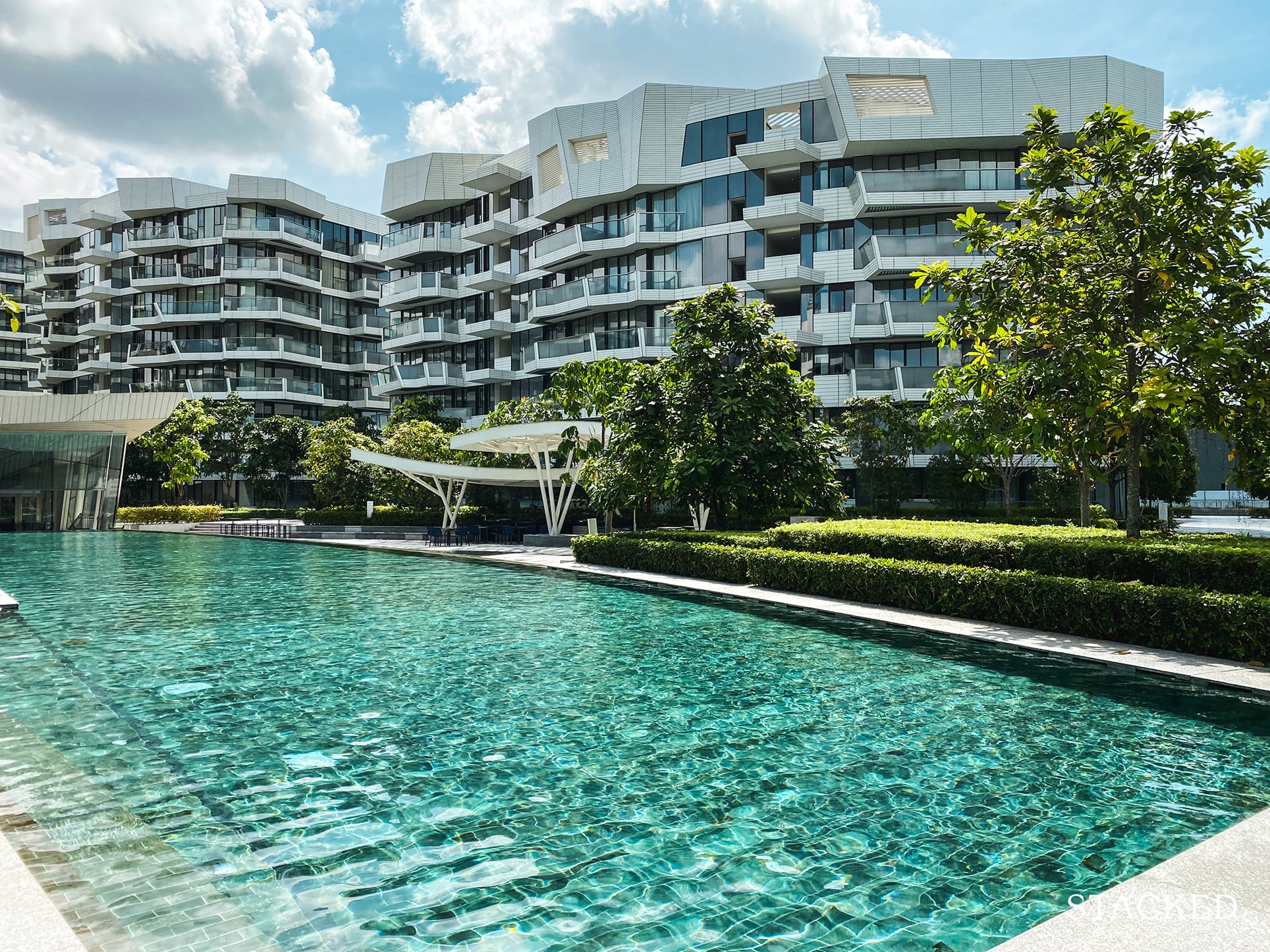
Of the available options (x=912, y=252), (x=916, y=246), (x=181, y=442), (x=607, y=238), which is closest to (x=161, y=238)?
(x=181, y=442)

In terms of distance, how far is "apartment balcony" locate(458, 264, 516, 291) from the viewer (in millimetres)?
55250

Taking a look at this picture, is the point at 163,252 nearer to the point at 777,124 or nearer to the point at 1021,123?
the point at 777,124

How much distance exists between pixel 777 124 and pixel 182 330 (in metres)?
51.7

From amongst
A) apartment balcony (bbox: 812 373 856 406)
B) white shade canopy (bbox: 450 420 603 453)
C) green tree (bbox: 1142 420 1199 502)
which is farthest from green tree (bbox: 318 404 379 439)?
green tree (bbox: 1142 420 1199 502)

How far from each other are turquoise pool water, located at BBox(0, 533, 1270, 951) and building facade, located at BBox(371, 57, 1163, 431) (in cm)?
3068

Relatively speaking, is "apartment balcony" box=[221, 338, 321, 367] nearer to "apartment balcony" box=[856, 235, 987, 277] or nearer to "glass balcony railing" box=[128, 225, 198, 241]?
"glass balcony railing" box=[128, 225, 198, 241]

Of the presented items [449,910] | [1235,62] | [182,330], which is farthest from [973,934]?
[182,330]

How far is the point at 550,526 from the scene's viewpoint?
32.9 metres

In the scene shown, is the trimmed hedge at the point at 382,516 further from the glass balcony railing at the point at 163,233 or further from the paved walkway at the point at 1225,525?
the glass balcony railing at the point at 163,233

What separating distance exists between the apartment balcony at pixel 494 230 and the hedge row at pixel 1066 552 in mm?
42155

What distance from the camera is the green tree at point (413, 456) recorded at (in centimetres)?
4066

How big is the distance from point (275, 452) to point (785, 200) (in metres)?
37.5

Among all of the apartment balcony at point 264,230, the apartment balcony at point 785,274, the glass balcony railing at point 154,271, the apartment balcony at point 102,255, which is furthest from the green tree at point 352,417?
the apartment balcony at point 785,274

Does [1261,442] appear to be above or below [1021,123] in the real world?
below
